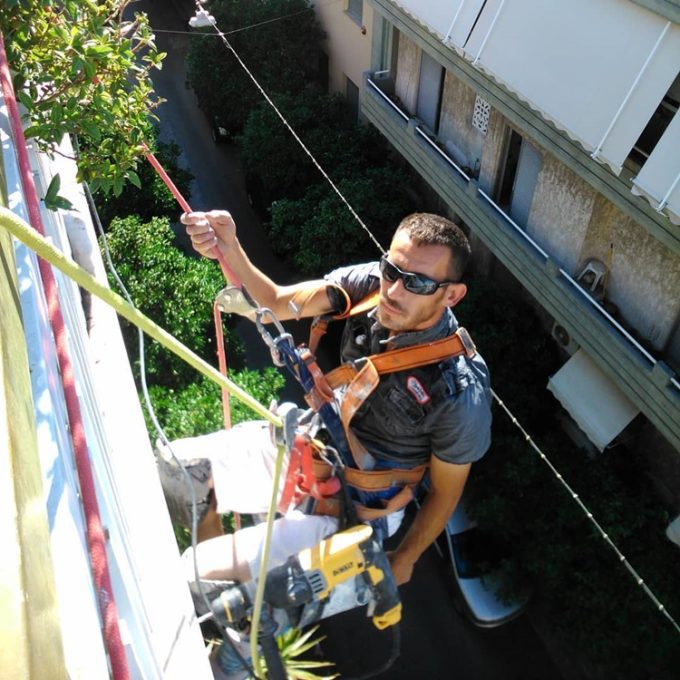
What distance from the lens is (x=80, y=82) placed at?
424cm

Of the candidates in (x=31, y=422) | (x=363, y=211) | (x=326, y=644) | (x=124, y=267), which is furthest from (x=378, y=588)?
(x=363, y=211)

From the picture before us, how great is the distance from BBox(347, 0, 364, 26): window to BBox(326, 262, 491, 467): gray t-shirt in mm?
10549

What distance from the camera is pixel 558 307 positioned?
8664mm

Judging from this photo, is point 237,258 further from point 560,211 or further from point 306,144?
point 306,144

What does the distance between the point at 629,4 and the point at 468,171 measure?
4341 mm

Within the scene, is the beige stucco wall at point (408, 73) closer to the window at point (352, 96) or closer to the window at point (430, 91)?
the window at point (430, 91)

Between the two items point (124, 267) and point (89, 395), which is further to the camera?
point (124, 267)

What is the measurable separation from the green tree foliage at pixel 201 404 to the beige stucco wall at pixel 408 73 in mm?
5497

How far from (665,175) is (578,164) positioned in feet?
4.38

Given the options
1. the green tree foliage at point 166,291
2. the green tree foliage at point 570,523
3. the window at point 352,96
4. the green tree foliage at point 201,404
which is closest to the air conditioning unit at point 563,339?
the green tree foliage at point 570,523

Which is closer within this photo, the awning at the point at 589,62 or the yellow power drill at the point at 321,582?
the yellow power drill at the point at 321,582

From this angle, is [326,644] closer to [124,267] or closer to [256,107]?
[124,267]

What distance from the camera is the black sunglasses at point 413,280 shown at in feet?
13.5

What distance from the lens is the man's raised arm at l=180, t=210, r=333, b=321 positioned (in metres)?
3.90
